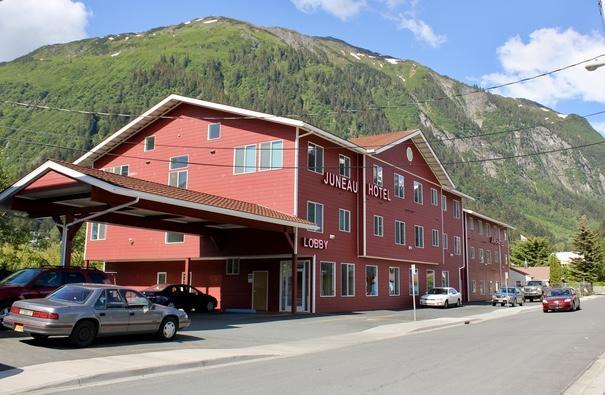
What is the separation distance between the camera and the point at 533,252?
108 meters

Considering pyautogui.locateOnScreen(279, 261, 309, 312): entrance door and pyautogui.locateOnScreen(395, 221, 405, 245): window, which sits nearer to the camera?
pyautogui.locateOnScreen(279, 261, 309, 312): entrance door

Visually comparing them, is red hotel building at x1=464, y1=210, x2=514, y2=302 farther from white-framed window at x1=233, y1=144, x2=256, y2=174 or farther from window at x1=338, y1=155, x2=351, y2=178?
white-framed window at x1=233, y1=144, x2=256, y2=174

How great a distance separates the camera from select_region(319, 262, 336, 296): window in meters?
32.0

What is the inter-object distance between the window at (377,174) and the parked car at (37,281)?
21583 millimetres

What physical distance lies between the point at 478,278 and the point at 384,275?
24.4 metres

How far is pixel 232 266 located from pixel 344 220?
22.7ft

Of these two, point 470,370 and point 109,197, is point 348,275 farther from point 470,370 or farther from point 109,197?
point 470,370

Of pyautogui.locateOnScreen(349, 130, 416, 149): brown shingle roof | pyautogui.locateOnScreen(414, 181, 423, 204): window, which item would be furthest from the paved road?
pyautogui.locateOnScreen(414, 181, 423, 204): window

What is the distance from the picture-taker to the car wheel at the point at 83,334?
1406cm

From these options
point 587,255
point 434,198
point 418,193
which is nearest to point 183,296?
point 418,193

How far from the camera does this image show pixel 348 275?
3438 centimetres

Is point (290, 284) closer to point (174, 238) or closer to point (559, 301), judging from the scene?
point (174, 238)

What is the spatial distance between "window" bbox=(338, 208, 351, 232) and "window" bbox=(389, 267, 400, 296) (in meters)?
6.80

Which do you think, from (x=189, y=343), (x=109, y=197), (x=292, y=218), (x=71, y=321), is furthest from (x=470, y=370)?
(x=292, y=218)
